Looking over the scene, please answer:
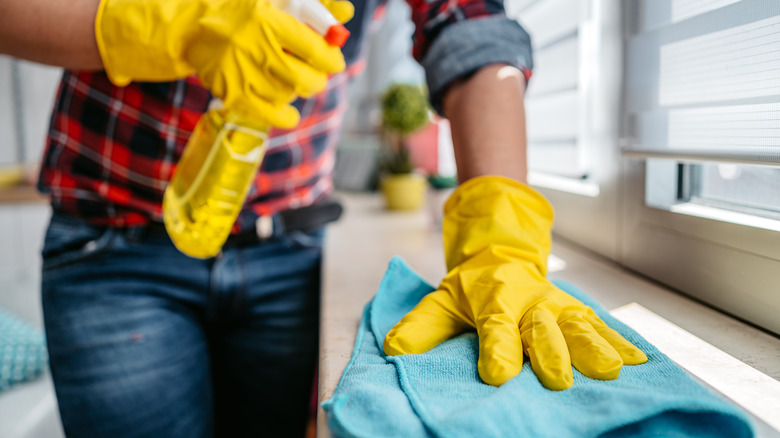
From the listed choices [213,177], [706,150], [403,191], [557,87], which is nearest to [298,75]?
[213,177]

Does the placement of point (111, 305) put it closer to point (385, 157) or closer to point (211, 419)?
point (211, 419)

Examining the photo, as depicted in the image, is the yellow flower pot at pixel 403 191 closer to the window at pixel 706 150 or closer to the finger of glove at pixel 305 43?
the window at pixel 706 150

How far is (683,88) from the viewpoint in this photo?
0.71m

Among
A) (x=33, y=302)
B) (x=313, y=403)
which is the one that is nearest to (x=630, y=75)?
(x=313, y=403)

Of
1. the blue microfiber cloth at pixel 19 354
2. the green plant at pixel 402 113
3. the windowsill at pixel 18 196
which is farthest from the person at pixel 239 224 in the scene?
the windowsill at pixel 18 196

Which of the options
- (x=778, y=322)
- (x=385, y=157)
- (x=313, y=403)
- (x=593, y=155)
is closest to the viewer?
(x=778, y=322)

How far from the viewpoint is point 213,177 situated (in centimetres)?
71

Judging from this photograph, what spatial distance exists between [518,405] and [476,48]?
516 mm

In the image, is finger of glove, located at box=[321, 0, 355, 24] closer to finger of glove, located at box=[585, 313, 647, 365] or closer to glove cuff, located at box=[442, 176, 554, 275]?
glove cuff, located at box=[442, 176, 554, 275]

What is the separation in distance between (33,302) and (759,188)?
2388 mm

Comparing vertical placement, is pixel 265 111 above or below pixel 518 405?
above

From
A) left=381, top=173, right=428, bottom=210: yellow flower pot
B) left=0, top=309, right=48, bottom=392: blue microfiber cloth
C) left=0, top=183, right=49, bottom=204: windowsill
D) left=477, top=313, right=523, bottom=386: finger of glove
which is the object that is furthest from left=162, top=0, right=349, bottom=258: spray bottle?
left=0, top=183, right=49, bottom=204: windowsill

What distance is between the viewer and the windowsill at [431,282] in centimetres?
55

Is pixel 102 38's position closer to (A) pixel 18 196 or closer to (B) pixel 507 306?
(B) pixel 507 306
